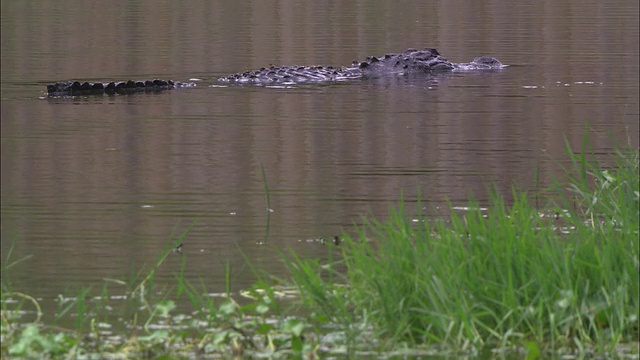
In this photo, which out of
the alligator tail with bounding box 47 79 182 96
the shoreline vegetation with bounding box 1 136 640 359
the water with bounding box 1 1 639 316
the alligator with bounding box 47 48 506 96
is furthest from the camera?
the alligator with bounding box 47 48 506 96

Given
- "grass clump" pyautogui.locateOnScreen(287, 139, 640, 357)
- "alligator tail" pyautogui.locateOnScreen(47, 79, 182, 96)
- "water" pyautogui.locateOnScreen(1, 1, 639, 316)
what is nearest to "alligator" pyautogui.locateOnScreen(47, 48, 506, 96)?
"alligator tail" pyautogui.locateOnScreen(47, 79, 182, 96)

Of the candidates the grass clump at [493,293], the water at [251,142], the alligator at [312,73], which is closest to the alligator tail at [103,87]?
the alligator at [312,73]

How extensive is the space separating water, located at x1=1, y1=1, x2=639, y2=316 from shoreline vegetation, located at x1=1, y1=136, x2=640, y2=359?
882 mm

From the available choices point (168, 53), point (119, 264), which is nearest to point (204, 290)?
point (119, 264)

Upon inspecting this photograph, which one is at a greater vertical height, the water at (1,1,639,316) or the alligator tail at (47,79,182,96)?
the alligator tail at (47,79,182,96)

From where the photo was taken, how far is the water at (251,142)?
29.9ft

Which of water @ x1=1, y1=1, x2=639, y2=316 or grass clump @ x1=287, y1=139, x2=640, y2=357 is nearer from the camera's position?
grass clump @ x1=287, y1=139, x2=640, y2=357

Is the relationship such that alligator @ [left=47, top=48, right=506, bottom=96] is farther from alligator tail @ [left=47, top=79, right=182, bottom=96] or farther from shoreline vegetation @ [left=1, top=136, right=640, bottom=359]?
shoreline vegetation @ [left=1, top=136, right=640, bottom=359]

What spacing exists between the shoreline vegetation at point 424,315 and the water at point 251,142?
882mm

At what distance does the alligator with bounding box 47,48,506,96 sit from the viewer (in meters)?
19.4

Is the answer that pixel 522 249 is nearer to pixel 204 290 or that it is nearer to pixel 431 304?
pixel 431 304

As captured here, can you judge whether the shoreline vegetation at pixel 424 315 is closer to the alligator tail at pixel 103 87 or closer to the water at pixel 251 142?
the water at pixel 251 142

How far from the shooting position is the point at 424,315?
6438mm

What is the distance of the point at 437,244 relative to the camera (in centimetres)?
658
